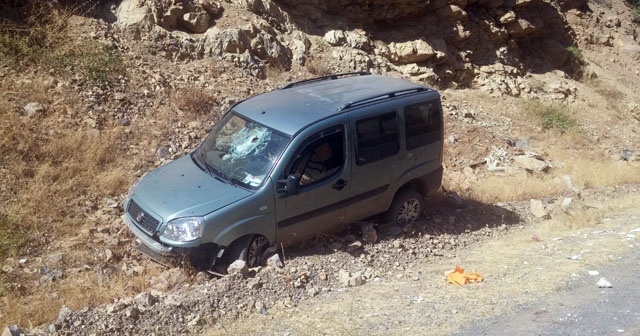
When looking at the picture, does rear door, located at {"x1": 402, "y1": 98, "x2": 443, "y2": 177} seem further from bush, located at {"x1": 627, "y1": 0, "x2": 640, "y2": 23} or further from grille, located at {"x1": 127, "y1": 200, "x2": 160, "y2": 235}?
bush, located at {"x1": 627, "y1": 0, "x2": 640, "y2": 23}

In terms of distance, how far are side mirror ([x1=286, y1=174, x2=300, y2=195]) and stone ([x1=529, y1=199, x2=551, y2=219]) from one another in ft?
14.6

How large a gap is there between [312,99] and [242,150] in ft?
3.47

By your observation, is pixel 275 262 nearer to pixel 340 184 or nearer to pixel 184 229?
pixel 184 229

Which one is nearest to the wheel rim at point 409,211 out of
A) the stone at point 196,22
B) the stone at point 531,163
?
the stone at point 531,163

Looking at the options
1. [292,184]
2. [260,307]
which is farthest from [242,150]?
[260,307]

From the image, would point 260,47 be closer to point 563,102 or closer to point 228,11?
point 228,11

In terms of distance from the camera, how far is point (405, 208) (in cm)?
851

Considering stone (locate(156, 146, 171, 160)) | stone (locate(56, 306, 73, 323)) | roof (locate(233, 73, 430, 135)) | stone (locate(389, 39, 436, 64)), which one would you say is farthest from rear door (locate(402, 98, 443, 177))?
stone (locate(389, 39, 436, 64))

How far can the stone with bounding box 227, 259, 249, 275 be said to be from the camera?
6.56 meters

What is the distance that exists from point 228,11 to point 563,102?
9.04 meters

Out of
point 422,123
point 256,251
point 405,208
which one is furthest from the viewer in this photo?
point 405,208

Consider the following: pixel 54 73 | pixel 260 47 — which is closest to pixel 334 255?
pixel 54 73

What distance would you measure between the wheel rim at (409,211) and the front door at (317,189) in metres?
1.15

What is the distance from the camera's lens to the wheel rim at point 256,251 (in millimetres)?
6945
